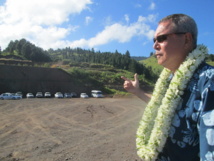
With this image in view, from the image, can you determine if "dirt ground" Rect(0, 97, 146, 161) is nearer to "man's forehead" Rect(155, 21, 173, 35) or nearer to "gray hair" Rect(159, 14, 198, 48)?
"man's forehead" Rect(155, 21, 173, 35)

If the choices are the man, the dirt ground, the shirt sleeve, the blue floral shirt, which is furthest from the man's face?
the dirt ground

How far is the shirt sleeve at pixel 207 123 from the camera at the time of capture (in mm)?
1385

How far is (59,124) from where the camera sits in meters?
16.9

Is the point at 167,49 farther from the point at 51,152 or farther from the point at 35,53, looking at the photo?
the point at 35,53

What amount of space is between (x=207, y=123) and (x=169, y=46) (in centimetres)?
88

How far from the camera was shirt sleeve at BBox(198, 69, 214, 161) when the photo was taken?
1.38m

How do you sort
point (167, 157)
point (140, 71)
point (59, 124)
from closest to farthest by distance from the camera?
point (167, 157) < point (59, 124) < point (140, 71)

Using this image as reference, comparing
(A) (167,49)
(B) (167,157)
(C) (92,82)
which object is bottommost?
(C) (92,82)

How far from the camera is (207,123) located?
1.40 m

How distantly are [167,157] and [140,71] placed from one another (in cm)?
8691

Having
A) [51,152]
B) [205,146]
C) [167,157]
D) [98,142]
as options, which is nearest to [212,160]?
[205,146]

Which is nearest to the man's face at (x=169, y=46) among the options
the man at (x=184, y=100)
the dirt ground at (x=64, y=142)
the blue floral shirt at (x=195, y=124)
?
the man at (x=184, y=100)

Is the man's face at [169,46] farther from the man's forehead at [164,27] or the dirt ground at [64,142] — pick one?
the dirt ground at [64,142]

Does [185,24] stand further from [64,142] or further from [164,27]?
[64,142]
